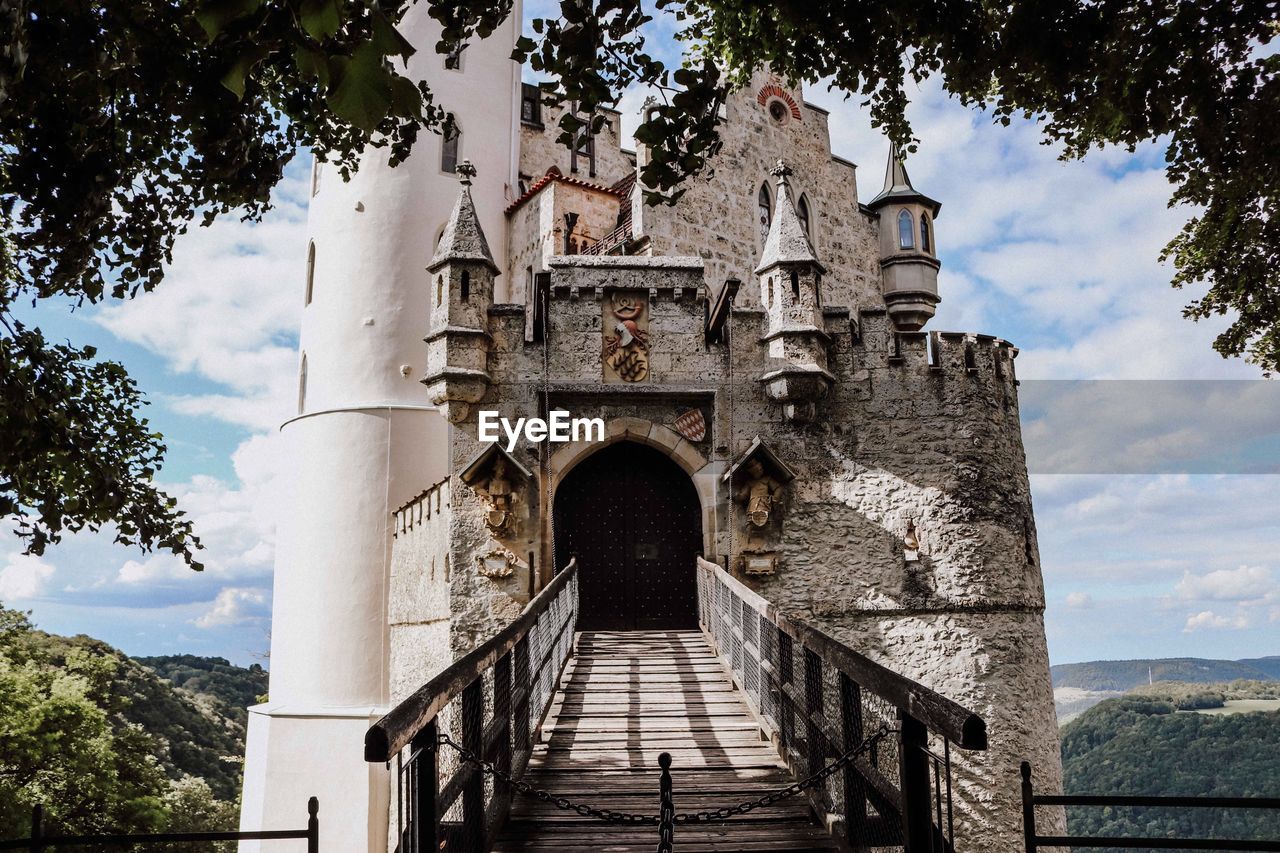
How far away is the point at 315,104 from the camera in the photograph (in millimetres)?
7957

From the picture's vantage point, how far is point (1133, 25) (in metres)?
8.16

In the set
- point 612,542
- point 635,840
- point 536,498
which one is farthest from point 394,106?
point 612,542

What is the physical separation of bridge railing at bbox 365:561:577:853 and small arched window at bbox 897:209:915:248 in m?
20.5

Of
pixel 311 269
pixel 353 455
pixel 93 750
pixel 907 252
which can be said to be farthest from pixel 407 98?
pixel 93 750

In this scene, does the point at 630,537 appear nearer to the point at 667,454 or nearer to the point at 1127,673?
the point at 667,454

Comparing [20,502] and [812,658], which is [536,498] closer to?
[20,502]

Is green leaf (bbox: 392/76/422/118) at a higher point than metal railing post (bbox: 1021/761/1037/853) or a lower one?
higher

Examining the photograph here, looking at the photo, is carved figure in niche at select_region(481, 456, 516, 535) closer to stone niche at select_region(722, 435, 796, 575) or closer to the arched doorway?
the arched doorway

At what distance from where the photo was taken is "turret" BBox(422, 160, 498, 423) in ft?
42.5

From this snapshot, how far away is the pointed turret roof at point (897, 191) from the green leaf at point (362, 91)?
1013 inches

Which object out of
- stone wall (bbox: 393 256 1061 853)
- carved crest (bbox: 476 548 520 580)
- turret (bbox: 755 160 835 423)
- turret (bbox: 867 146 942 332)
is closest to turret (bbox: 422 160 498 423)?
stone wall (bbox: 393 256 1061 853)

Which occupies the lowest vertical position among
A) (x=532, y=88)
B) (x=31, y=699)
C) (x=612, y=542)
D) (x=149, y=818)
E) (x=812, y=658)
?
(x=149, y=818)

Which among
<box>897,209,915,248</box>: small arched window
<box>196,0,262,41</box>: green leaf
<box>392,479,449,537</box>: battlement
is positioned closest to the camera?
<box>196,0,262,41</box>: green leaf

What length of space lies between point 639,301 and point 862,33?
21.7 ft
